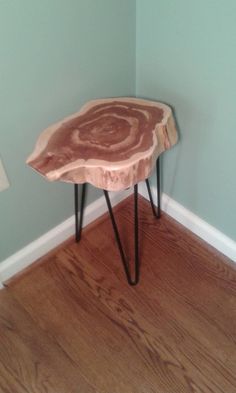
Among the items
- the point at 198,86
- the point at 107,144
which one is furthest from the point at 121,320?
the point at 198,86

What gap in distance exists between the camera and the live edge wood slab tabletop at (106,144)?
77 cm

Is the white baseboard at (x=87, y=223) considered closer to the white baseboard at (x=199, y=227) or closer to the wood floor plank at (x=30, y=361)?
the white baseboard at (x=199, y=227)

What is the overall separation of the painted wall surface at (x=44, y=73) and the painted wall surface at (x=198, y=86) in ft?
0.27

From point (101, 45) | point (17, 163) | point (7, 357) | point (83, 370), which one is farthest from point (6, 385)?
point (101, 45)

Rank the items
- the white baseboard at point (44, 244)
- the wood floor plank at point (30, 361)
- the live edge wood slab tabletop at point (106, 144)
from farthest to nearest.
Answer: the white baseboard at point (44, 244), the wood floor plank at point (30, 361), the live edge wood slab tabletop at point (106, 144)

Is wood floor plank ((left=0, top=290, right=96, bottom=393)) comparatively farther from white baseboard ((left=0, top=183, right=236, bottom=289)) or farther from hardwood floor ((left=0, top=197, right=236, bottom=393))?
white baseboard ((left=0, top=183, right=236, bottom=289))

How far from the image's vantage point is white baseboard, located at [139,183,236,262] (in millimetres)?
1155

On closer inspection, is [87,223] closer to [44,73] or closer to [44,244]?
[44,244]

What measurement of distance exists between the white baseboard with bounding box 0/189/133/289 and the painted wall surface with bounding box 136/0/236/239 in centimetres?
32

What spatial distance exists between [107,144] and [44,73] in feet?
0.82

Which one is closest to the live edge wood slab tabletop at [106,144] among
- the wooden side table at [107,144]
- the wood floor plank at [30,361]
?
the wooden side table at [107,144]

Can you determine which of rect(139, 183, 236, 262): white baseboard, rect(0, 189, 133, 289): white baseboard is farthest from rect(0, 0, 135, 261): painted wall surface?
rect(139, 183, 236, 262): white baseboard

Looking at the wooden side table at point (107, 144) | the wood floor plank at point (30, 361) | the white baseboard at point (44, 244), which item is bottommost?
the wood floor plank at point (30, 361)

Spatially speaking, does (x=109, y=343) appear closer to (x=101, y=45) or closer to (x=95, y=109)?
(x=95, y=109)
